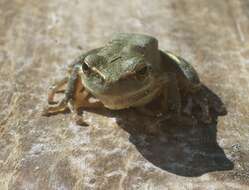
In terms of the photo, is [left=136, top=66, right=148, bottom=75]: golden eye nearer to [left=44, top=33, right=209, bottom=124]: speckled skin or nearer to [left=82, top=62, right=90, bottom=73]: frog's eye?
[left=44, top=33, right=209, bottom=124]: speckled skin

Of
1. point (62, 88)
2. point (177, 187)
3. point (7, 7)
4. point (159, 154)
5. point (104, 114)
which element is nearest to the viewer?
point (177, 187)

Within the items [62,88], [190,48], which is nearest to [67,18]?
[62,88]

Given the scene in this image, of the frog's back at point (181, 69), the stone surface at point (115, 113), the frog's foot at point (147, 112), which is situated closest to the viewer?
the stone surface at point (115, 113)

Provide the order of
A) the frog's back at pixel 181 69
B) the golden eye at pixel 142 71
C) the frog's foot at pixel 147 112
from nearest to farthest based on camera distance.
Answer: the golden eye at pixel 142 71
the frog's foot at pixel 147 112
the frog's back at pixel 181 69

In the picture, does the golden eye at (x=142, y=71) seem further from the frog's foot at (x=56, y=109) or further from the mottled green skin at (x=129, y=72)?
the frog's foot at (x=56, y=109)

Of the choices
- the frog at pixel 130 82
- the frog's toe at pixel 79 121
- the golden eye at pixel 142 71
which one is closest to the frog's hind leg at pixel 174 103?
the frog at pixel 130 82

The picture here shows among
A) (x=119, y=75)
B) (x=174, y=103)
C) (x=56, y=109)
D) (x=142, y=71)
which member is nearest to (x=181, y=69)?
Result: (x=174, y=103)

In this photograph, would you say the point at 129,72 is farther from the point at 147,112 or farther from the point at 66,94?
the point at 66,94

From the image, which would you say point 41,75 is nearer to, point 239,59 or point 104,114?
point 104,114
